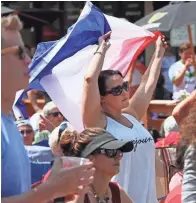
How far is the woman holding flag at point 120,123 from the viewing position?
14.6 ft

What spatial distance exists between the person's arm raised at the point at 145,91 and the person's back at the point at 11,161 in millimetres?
2167

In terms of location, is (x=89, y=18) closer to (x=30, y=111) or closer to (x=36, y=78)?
(x=36, y=78)

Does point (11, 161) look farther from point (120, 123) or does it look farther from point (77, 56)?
point (77, 56)

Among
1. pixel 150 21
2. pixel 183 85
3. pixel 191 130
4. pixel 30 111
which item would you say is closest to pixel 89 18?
pixel 191 130

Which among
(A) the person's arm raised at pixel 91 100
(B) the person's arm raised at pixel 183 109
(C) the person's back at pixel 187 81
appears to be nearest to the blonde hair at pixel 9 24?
(A) the person's arm raised at pixel 91 100

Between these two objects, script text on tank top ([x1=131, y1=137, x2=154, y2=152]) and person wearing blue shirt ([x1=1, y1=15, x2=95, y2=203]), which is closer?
person wearing blue shirt ([x1=1, y1=15, x2=95, y2=203])

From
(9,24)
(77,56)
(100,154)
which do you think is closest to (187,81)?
(77,56)

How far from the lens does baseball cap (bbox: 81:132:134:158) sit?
356cm

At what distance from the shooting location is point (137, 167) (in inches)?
176

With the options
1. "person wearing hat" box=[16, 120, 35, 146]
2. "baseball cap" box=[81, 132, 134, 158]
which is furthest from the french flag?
"person wearing hat" box=[16, 120, 35, 146]

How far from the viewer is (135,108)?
16.5 feet

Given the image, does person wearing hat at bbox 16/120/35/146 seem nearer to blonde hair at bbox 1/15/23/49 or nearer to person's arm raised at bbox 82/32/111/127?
person's arm raised at bbox 82/32/111/127

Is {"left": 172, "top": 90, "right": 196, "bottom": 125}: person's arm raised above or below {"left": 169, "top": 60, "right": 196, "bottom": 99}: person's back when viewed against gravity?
above

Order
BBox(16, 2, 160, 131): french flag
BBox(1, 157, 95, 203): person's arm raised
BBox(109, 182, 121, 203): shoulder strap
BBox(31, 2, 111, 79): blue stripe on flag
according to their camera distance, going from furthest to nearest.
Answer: BBox(31, 2, 111, 79): blue stripe on flag < BBox(16, 2, 160, 131): french flag < BBox(109, 182, 121, 203): shoulder strap < BBox(1, 157, 95, 203): person's arm raised
